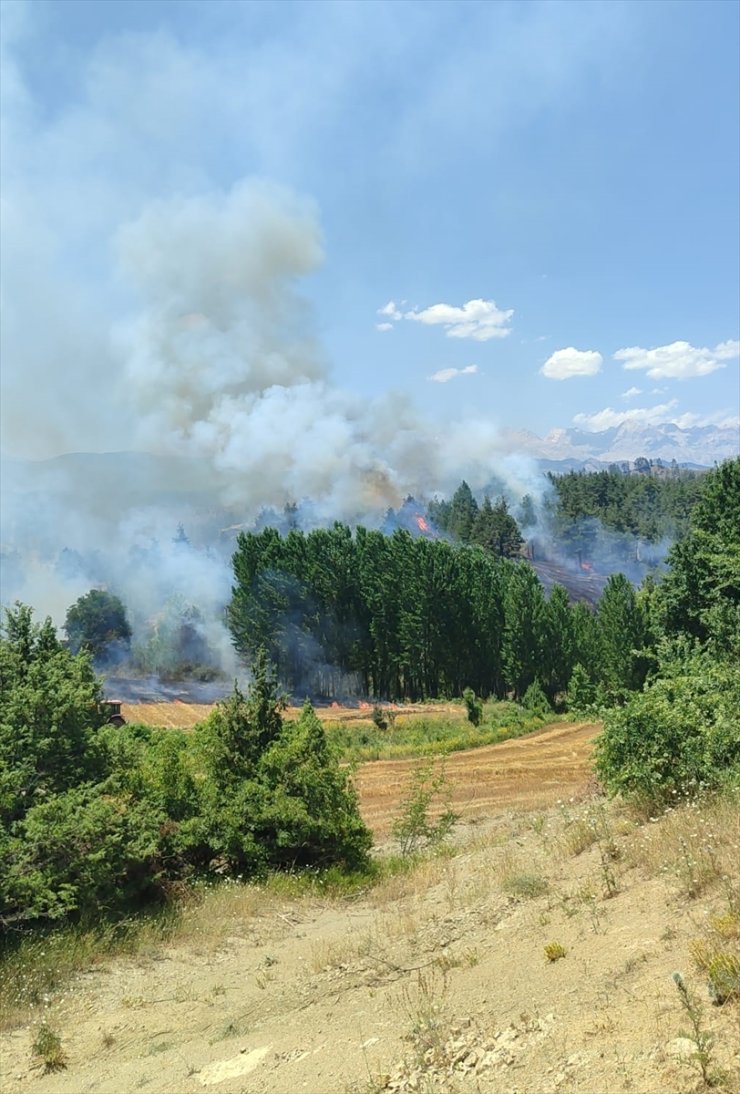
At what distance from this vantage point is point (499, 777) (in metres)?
33.1

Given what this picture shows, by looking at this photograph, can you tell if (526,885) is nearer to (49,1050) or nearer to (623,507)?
(49,1050)

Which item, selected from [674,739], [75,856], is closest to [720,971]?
[674,739]

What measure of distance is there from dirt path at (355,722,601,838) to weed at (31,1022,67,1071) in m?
15.8

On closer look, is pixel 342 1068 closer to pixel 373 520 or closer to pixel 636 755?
pixel 636 755

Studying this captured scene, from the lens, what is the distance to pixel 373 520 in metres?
141

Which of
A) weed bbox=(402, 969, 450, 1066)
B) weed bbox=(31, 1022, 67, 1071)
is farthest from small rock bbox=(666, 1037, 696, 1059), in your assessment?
weed bbox=(31, 1022, 67, 1071)

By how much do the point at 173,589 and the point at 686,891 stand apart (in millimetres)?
96082

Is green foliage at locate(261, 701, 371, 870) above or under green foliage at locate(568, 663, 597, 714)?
above

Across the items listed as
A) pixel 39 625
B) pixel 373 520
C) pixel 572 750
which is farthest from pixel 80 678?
pixel 373 520

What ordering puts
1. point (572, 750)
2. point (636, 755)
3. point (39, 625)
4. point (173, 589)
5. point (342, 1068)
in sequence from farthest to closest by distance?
point (173, 589), point (572, 750), point (39, 625), point (636, 755), point (342, 1068)

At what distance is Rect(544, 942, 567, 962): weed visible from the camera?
6.03 m

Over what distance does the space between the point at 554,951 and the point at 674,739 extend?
5.77 metres

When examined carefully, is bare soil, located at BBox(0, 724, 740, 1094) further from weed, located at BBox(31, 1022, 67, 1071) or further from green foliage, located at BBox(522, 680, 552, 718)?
green foliage, located at BBox(522, 680, 552, 718)

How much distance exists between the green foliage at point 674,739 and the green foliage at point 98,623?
8444 cm
